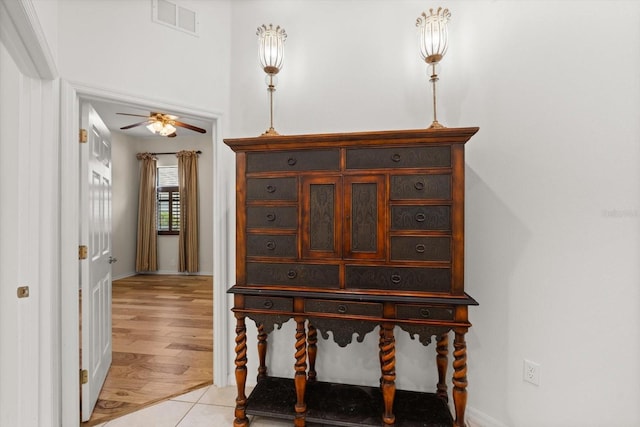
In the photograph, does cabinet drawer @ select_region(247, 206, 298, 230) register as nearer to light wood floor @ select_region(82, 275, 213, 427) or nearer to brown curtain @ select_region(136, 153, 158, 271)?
light wood floor @ select_region(82, 275, 213, 427)

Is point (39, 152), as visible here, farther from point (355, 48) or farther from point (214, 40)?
point (355, 48)

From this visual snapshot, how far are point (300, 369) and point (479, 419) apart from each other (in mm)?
1152

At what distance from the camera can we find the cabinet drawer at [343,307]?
1726 millimetres

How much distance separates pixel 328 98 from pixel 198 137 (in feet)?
17.0

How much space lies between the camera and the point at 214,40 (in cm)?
238

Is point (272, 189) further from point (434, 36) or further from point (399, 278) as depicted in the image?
point (434, 36)

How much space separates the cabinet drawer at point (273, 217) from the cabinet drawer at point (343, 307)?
446 mm

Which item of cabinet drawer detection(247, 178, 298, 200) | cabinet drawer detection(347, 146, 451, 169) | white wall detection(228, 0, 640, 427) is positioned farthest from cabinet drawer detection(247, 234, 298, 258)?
white wall detection(228, 0, 640, 427)

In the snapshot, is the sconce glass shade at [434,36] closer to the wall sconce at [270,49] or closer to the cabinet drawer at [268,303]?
the wall sconce at [270,49]

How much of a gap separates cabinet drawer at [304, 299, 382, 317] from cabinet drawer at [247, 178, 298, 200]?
61 cm

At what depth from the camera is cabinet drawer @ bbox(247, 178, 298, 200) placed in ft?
6.03

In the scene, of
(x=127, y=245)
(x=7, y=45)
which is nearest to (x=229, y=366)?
(x=7, y=45)

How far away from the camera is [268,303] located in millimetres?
1843

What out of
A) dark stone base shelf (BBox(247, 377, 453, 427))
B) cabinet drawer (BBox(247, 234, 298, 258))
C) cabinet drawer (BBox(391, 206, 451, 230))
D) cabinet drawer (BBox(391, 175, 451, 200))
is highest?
cabinet drawer (BBox(391, 175, 451, 200))
